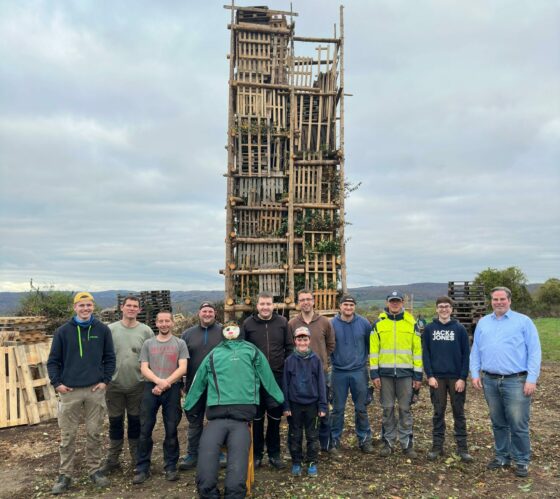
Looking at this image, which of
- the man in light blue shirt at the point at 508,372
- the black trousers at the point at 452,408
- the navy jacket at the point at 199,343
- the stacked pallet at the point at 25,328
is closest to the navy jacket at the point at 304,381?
the navy jacket at the point at 199,343

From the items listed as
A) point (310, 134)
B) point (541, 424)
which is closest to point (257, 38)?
point (310, 134)

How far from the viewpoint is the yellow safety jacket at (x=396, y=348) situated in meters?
6.08

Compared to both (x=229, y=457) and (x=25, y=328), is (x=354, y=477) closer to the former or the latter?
(x=229, y=457)

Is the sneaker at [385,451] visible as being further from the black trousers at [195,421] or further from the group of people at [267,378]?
the black trousers at [195,421]

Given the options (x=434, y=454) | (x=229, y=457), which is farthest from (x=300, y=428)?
(x=434, y=454)

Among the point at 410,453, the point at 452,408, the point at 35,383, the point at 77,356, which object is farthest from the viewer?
the point at 35,383

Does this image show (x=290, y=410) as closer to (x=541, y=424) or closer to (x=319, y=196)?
(x=541, y=424)

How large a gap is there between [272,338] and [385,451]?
215cm

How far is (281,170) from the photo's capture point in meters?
14.7

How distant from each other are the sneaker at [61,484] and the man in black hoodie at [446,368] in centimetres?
432

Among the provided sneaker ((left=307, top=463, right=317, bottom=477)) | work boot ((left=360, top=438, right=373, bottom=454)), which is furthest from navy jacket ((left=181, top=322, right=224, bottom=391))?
work boot ((left=360, top=438, right=373, bottom=454))

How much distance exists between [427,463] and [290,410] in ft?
6.26

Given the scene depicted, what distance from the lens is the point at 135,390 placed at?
5.61 meters

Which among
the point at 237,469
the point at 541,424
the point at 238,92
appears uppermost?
the point at 238,92
